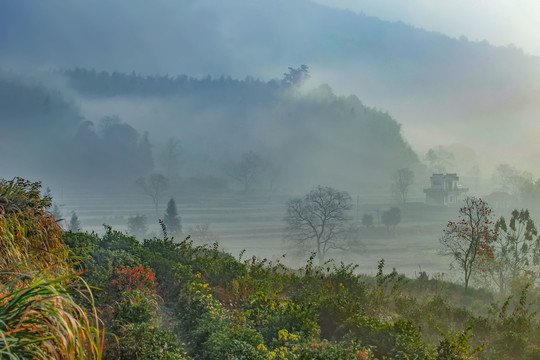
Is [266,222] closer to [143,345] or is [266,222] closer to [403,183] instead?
[403,183]

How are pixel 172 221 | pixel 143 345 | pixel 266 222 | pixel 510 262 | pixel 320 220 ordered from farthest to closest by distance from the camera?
1. pixel 266 222
2. pixel 172 221
3. pixel 320 220
4. pixel 510 262
5. pixel 143 345

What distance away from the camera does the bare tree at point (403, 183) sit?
55.3 m

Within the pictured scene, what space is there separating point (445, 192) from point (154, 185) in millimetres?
33545

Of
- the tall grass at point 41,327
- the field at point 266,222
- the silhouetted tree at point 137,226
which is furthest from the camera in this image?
the silhouetted tree at point 137,226

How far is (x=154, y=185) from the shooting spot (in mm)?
55625

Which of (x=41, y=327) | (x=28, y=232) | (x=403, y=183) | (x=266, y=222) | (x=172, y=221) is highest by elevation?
(x=403, y=183)

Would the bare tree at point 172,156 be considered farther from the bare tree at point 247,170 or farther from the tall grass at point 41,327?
the tall grass at point 41,327

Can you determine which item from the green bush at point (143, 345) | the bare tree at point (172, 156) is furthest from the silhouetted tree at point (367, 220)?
the green bush at point (143, 345)

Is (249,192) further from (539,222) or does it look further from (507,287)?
(507,287)

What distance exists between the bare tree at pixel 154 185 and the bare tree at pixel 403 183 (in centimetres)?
2896

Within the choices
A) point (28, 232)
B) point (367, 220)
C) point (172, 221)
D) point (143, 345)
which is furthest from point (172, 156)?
point (143, 345)

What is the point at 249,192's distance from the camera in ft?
188

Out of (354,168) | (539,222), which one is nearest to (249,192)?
(354,168)

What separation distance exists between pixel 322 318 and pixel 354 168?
66176mm
